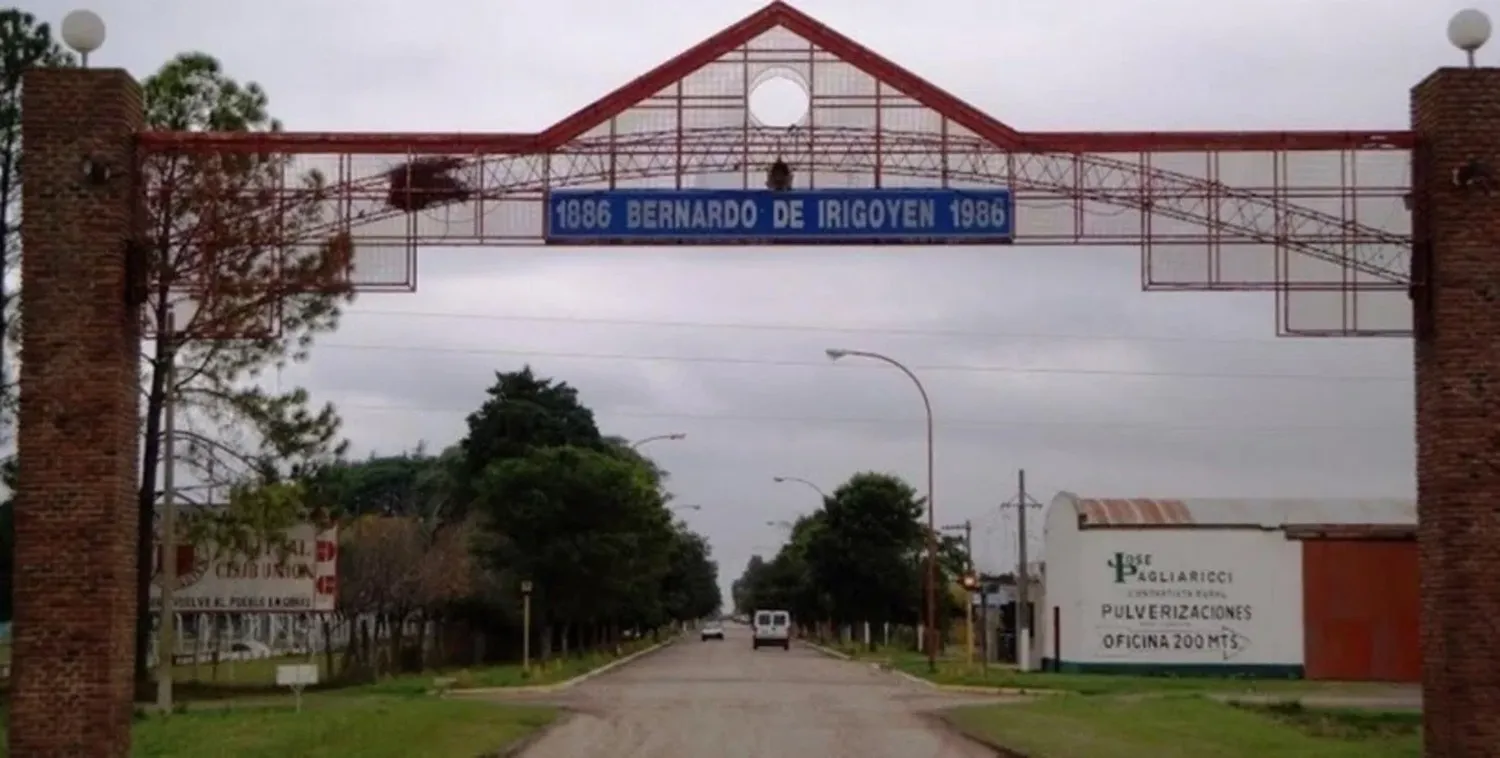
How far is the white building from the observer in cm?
5519

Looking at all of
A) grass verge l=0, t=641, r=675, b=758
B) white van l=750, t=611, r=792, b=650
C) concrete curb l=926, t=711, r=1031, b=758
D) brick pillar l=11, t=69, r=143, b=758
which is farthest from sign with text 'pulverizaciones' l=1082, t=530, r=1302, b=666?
white van l=750, t=611, r=792, b=650

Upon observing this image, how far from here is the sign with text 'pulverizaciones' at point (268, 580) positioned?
39.5 metres

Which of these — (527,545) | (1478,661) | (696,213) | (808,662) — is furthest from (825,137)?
(808,662)

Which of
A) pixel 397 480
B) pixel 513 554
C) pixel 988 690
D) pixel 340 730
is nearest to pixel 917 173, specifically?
A: pixel 340 730

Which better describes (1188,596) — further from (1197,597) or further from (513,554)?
(513,554)

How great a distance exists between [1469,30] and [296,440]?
86.8 feet

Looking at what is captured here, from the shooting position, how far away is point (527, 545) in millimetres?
68875

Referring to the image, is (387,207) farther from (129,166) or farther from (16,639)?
(16,639)

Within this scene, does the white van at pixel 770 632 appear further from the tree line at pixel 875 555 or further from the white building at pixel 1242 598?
the white building at pixel 1242 598

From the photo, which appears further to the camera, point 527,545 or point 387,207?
point 527,545

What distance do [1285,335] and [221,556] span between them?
24339 millimetres

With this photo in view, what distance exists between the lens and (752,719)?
36.3 metres

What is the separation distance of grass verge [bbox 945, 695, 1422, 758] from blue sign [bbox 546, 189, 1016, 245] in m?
8.16

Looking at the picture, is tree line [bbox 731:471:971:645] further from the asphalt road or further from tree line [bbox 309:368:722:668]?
the asphalt road
